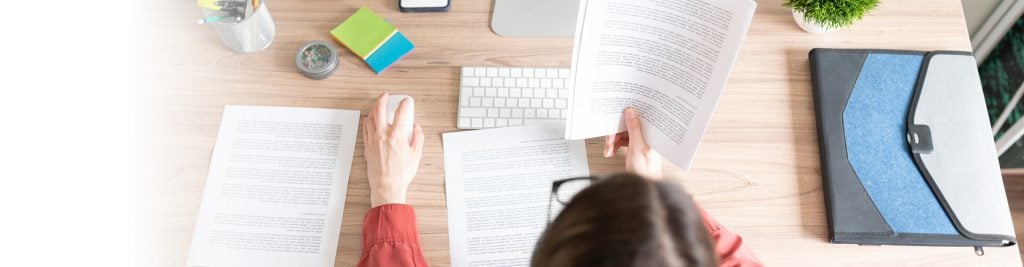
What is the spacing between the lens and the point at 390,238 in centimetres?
86

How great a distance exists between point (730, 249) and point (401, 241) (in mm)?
419

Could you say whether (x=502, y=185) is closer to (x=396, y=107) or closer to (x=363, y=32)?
(x=396, y=107)

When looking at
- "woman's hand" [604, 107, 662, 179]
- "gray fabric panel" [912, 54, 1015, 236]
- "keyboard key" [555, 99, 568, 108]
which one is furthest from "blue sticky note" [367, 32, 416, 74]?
"gray fabric panel" [912, 54, 1015, 236]

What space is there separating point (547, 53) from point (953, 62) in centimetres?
58

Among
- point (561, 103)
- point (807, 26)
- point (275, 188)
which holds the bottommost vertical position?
point (275, 188)

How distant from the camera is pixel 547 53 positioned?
1.01 m

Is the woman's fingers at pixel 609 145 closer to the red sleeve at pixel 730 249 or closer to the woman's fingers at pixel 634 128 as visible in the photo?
the woman's fingers at pixel 634 128

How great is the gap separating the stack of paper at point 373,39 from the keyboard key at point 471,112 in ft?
0.43

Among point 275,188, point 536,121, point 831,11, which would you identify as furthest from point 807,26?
point 275,188

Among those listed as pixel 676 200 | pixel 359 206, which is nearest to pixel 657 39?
pixel 676 200

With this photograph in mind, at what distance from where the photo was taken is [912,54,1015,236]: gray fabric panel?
857 millimetres

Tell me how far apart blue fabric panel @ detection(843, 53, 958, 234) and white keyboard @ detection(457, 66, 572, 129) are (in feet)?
1.31

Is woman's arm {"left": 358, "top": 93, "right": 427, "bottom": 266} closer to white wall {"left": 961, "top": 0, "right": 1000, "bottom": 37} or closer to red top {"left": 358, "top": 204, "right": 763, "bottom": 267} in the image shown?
red top {"left": 358, "top": 204, "right": 763, "bottom": 267}

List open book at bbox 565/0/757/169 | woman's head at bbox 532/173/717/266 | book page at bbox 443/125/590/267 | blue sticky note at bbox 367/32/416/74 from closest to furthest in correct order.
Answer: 1. woman's head at bbox 532/173/717/266
2. open book at bbox 565/0/757/169
3. book page at bbox 443/125/590/267
4. blue sticky note at bbox 367/32/416/74
